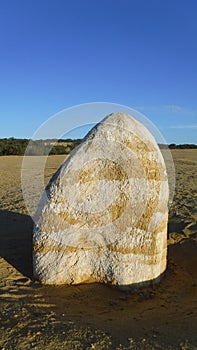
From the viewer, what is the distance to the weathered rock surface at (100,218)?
4.90m

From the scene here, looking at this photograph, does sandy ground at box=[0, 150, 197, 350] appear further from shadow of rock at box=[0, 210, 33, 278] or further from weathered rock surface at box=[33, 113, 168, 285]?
weathered rock surface at box=[33, 113, 168, 285]

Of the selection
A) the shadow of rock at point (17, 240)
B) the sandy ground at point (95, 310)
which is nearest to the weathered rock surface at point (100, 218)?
the sandy ground at point (95, 310)

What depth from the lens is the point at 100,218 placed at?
16.2ft

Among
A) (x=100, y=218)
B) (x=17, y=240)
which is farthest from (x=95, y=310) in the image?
(x=17, y=240)

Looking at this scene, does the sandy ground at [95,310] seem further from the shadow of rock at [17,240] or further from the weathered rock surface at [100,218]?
the weathered rock surface at [100,218]

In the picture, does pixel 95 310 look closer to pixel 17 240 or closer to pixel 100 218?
pixel 100 218

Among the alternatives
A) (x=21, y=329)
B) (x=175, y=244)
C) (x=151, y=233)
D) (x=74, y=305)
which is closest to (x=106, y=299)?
(x=74, y=305)

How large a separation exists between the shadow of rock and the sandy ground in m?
0.02

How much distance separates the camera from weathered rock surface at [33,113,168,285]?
16.1 feet

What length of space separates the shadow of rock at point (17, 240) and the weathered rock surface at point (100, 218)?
2.24 ft

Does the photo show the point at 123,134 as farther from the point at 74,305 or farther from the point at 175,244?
the point at 175,244

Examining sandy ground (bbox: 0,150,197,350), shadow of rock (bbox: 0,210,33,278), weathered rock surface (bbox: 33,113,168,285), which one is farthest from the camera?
shadow of rock (bbox: 0,210,33,278)

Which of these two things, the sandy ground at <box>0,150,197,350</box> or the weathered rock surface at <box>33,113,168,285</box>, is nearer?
the sandy ground at <box>0,150,197,350</box>

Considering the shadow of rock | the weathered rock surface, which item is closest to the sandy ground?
the shadow of rock
